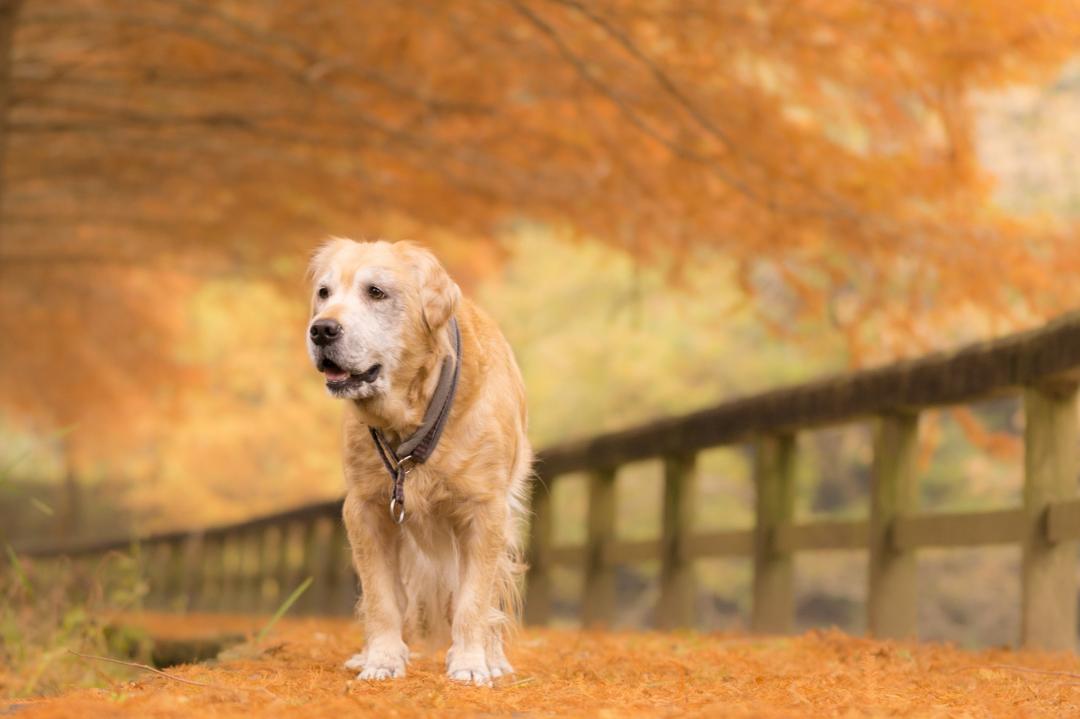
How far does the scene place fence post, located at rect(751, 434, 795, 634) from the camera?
6.29 metres

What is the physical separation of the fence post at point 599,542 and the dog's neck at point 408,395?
3872 mm

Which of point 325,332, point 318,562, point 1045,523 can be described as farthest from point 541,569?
point 325,332

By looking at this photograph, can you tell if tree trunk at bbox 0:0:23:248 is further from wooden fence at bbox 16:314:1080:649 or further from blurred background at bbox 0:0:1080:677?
wooden fence at bbox 16:314:1080:649

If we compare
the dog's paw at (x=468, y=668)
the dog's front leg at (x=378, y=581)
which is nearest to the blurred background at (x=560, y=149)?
the dog's front leg at (x=378, y=581)

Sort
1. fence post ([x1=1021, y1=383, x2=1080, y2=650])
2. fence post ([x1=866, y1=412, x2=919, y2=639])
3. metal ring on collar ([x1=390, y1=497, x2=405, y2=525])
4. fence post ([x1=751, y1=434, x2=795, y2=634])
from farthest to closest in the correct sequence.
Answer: fence post ([x1=751, y1=434, x2=795, y2=634])
fence post ([x1=866, y1=412, x2=919, y2=639])
fence post ([x1=1021, y1=383, x2=1080, y2=650])
metal ring on collar ([x1=390, y1=497, x2=405, y2=525])

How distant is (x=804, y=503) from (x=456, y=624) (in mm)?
23218

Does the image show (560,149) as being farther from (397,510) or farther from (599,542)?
(397,510)

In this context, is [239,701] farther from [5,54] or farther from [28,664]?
[5,54]

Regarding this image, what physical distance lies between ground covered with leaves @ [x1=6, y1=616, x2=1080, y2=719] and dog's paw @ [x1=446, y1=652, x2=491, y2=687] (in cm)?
6

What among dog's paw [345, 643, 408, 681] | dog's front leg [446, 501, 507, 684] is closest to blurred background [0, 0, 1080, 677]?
dog's front leg [446, 501, 507, 684]

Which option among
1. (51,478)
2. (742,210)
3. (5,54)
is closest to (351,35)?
(5,54)

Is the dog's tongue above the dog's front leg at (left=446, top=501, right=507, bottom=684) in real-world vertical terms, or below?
above

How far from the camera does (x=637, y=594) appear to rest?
1136 inches

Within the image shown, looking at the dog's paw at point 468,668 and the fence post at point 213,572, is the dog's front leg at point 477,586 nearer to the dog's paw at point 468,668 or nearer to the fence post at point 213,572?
the dog's paw at point 468,668
